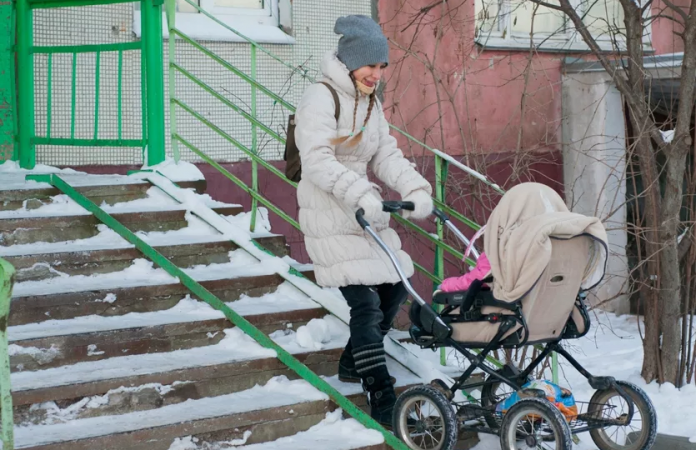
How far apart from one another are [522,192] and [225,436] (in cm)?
167

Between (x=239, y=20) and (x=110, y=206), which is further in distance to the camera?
(x=239, y=20)

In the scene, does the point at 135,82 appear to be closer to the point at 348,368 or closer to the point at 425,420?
the point at 348,368

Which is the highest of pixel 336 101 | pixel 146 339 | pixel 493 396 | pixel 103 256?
pixel 336 101

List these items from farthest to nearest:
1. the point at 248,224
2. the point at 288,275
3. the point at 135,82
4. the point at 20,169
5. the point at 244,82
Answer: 1. the point at 244,82
2. the point at 135,82
3. the point at 20,169
4. the point at 248,224
5. the point at 288,275

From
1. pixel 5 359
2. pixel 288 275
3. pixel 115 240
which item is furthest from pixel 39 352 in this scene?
pixel 288 275

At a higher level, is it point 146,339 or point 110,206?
point 110,206

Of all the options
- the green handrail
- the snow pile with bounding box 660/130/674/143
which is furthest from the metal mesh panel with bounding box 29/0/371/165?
the snow pile with bounding box 660/130/674/143

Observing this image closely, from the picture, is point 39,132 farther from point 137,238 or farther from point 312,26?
point 312,26

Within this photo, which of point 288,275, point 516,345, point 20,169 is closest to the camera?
point 516,345

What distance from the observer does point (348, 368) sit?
16.1 feet

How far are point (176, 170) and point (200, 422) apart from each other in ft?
8.28

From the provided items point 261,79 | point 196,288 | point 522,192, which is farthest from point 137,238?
point 261,79

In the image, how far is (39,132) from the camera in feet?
22.5

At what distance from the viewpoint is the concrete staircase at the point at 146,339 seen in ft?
13.7
